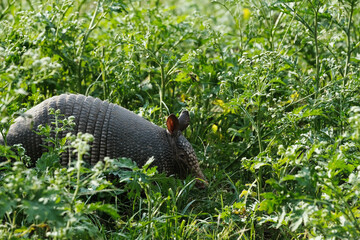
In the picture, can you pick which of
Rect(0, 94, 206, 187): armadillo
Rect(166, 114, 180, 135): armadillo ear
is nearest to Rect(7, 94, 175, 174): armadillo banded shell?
Rect(0, 94, 206, 187): armadillo

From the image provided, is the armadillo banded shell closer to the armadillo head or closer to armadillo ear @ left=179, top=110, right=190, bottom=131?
the armadillo head

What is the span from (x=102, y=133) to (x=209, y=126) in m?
1.31

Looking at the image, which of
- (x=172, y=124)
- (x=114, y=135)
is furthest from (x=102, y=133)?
(x=172, y=124)

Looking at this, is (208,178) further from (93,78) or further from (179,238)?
(93,78)

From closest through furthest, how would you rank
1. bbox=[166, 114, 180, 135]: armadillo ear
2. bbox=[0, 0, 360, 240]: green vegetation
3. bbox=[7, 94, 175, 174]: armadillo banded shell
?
bbox=[0, 0, 360, 240]: green vegetation < bbox=[7, 94, 175, 174]: armadillo banded shell < bbox=[166, 114, 180, 135]: armadillo ear

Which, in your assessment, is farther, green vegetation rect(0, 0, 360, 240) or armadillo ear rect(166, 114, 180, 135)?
armadillo ear rect(166, 114, 180, 135)

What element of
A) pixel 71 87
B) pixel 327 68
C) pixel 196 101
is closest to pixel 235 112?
pixel 196 101

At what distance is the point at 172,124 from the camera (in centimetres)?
438

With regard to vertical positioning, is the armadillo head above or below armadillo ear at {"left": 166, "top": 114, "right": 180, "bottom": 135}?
below

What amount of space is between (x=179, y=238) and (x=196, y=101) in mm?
2233

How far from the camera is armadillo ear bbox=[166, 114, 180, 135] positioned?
172 inches

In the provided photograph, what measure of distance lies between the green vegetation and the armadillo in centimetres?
16

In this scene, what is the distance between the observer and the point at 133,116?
14.5 ft

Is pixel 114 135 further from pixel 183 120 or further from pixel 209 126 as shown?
pixel 209 126
